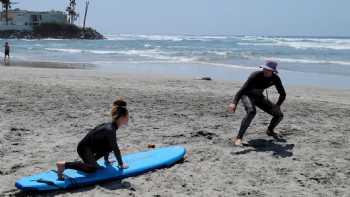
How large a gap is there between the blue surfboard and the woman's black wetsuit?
0.09m

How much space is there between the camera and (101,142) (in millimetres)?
5148

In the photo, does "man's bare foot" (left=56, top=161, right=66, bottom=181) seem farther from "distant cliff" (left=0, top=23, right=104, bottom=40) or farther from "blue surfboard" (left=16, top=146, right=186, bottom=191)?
"distant cliff" (left=0, top=23, right=104, bottom=40)

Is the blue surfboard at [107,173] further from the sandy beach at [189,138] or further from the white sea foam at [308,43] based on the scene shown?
the white sea foam at [308,43]

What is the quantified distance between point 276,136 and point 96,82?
25.2 feet

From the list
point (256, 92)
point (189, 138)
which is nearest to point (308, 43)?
point (256, 92)

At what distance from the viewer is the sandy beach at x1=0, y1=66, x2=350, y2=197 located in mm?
5125

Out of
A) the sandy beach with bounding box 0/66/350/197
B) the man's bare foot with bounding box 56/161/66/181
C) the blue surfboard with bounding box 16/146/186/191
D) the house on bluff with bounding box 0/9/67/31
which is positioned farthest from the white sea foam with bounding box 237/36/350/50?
the man's bare foot with bounding box 56/161/66/181

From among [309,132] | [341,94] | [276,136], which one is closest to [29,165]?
[276,136]

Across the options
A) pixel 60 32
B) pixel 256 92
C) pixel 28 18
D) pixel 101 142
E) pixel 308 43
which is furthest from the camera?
pixel 28 18

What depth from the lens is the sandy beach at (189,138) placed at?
16.8 ft

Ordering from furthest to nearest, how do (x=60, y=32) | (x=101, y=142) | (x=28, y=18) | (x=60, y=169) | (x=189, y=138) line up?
(x=28, y=18), (x=60, y=32), (x=189, y=138), (x=101, y=142), (x=60, y=169)

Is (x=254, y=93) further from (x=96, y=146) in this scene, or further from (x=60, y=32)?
(x=60, y=32)

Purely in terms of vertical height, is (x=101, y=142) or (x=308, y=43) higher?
(x=101, y=142)

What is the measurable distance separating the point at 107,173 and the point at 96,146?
326mm
